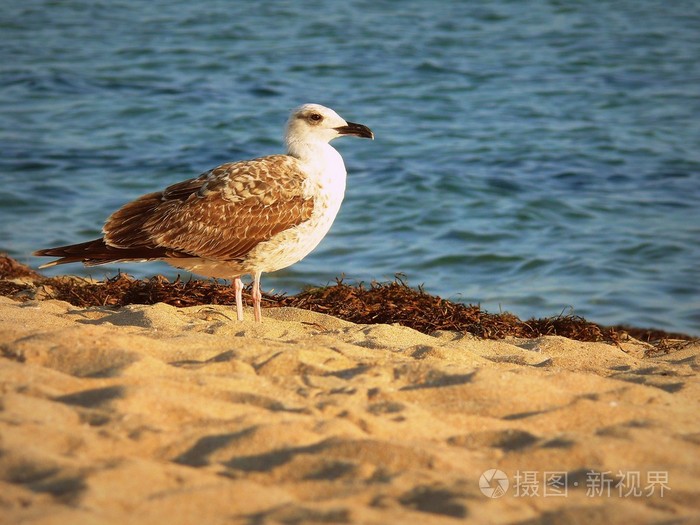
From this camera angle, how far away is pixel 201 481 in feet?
10.7

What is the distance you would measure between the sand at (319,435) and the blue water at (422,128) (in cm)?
494

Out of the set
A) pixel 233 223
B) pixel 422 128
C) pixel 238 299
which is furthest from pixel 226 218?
pixel 422 128

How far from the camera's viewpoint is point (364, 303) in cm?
752

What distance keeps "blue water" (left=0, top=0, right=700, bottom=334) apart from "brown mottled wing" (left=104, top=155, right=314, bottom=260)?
291 centimetres

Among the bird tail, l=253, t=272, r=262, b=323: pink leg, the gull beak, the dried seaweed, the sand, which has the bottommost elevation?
the dried seaweed

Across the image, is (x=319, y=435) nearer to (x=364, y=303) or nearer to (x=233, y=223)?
(x=233, y=223)

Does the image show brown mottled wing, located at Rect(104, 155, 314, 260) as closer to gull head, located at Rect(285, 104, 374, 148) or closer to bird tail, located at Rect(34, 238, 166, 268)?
bird tail, located at Rect(34, 238, 166, 268)

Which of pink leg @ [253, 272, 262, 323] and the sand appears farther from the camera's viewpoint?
pink leg @ [253, 272, 262, 323]

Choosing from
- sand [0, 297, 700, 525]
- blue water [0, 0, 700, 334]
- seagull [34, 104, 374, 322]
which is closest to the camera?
sand [0, 297, 700, 525]

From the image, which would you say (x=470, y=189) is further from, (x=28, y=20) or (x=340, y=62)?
(x=28, y=20)

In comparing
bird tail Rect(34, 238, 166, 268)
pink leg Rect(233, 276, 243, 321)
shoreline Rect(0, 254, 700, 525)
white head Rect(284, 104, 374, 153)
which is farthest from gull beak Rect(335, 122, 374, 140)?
shoreline Rect(0, 254, 700, 525)

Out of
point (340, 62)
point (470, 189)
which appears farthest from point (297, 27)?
point (470, 189)

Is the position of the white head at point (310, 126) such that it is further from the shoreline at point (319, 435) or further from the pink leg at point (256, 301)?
the shoreline at point (319, 435)

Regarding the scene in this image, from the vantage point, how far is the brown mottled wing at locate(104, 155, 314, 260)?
22.2ft
